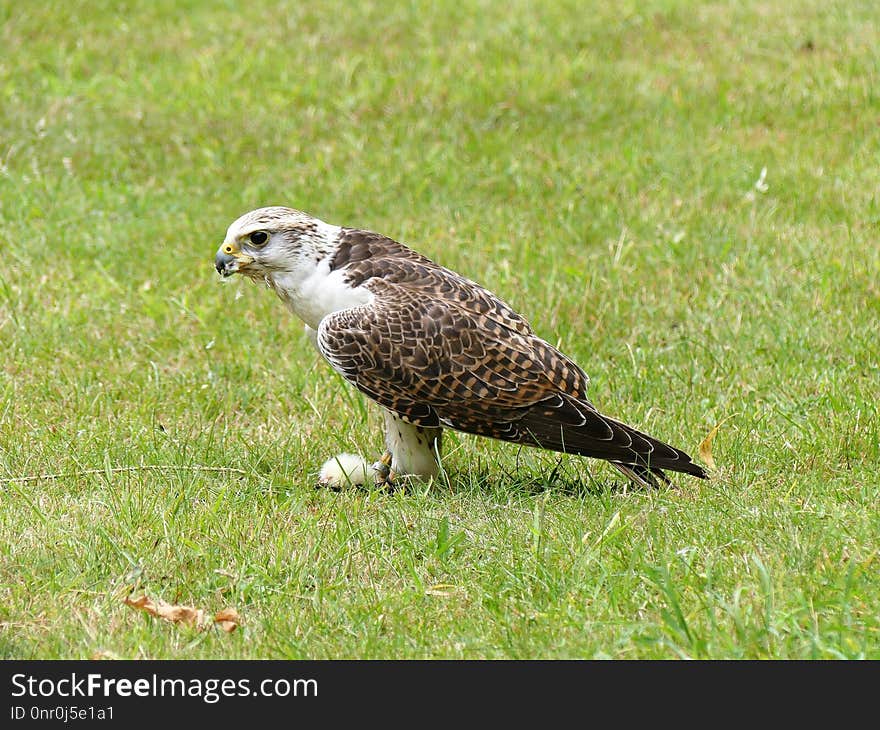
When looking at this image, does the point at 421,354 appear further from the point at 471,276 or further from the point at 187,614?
the point at 471,276

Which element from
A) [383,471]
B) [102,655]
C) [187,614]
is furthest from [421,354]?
[102,655]

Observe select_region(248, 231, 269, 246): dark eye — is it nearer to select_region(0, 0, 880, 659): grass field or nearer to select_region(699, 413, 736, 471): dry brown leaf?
select_region(0, 0, 880, 659): grass field

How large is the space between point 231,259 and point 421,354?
0.97m

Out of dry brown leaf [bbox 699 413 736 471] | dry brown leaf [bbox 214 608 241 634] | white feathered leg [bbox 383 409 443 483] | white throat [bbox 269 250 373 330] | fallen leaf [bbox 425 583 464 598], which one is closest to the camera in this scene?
dry brown leaf [bbox 214 608 241 634]

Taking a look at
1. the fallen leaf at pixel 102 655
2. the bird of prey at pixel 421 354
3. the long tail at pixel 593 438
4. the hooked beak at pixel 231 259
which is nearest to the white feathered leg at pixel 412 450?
the bird of prey at pixel 421 354

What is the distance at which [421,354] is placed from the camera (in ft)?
18.1

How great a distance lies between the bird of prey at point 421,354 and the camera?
218 inches

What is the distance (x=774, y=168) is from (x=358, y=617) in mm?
6607

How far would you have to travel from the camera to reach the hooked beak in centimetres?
574

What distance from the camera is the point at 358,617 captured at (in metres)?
4.39

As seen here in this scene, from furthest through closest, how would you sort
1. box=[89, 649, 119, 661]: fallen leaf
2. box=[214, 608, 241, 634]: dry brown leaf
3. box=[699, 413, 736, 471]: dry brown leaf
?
box=[699, 413, 736, 471]: dry brown leaf → box=[214, 608, 241, 634]: dry brown leaf → box=[89, 649, 119, 661]: fallen leaf

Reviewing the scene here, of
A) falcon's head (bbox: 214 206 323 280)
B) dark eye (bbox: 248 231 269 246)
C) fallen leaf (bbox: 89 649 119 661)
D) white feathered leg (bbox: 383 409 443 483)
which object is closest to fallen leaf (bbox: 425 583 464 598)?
fallen leaf (bbox: 89 649 119 661)

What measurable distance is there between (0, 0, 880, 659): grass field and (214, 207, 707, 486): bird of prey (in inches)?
10.0

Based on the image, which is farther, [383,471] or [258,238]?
[383,471]
